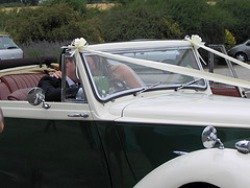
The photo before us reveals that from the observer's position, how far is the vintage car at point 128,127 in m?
3.51

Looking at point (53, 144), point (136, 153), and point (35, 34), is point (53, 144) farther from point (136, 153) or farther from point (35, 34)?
point (35, 34)

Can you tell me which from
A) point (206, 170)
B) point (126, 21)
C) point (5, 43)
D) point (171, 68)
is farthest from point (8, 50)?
point (206, 170)

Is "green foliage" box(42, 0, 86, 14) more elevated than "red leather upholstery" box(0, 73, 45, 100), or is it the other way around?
"red leather upholstery" box(0, 73, 45, 100)

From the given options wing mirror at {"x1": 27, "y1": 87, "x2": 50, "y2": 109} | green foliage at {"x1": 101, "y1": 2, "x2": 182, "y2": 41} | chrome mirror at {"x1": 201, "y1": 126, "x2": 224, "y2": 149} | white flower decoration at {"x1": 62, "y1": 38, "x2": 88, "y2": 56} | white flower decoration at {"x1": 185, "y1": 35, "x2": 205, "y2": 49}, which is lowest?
green foliage at {"x1": 101, "y1": 2, "x2": 182, "y2": 41}

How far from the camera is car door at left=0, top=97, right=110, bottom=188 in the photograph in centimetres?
416

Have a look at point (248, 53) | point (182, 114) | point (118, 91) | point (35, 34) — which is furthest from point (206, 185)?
point (248, 53)

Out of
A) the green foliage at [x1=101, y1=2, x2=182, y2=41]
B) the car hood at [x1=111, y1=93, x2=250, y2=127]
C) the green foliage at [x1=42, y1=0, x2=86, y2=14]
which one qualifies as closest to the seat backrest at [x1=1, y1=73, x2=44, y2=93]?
the car hood at [x1=111, y1=93, x2=250, y2=127]

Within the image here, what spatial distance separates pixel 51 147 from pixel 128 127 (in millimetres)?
734

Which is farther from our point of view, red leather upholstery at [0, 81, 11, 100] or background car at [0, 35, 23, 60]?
background car at [0, 35, 23, 60]

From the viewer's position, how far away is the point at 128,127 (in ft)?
13.0

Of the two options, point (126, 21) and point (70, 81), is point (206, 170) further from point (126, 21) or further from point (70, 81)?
point (126, 21)

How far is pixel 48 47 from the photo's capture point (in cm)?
2283

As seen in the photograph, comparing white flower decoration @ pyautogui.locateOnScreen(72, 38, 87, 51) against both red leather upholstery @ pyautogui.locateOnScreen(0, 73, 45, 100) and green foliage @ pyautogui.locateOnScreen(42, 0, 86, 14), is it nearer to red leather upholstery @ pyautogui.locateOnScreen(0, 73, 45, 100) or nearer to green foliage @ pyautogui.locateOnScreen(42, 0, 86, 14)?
red leather upholstery @ pyautogui.locateOnScreen(0, 73, 45, 100)

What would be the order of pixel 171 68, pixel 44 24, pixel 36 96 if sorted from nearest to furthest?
pixel 171 68
pixel 36 96
pixel 44 24
